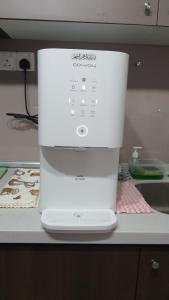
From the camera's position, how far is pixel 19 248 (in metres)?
0.72

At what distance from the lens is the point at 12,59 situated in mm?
1186

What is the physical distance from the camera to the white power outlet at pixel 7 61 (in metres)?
1.18

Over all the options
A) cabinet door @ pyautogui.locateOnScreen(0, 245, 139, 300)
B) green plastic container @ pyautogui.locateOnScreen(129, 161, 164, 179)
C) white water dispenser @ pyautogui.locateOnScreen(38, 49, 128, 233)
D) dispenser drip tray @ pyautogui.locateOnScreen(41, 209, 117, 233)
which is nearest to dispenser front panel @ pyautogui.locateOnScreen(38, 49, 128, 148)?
white water dispenser @ pyautogui.locateOnScreen(38, 49, 128, 233)

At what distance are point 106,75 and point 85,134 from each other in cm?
17

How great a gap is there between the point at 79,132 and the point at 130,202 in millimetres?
362

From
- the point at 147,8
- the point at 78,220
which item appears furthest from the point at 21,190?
the point at 147,8

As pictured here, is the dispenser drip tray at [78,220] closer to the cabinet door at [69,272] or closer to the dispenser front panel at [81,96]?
the cabinet door at [69,272]

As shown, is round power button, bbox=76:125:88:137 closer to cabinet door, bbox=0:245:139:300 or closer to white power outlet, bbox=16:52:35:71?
cabinet door, bbox=0:245:139:300

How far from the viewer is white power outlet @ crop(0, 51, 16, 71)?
118 centimetres

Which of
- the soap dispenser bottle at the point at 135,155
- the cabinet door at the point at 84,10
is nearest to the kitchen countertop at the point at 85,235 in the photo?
the soap dispenser bottle at the point at 135,155

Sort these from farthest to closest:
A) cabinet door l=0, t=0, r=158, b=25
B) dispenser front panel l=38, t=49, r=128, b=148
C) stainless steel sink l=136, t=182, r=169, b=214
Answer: stainless steel sink l=136, t=182, r=169, b=214
cabinet door l=0, t=0, r=158, b=25
dispenser front panel l=38, t=49, r=128, b=148

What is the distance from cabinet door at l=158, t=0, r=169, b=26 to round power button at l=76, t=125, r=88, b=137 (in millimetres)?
502

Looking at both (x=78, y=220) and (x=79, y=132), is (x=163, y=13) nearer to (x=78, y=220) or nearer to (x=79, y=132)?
(x=79, y=132)

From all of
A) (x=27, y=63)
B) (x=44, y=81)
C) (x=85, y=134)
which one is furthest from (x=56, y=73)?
(x=27, y=63)
